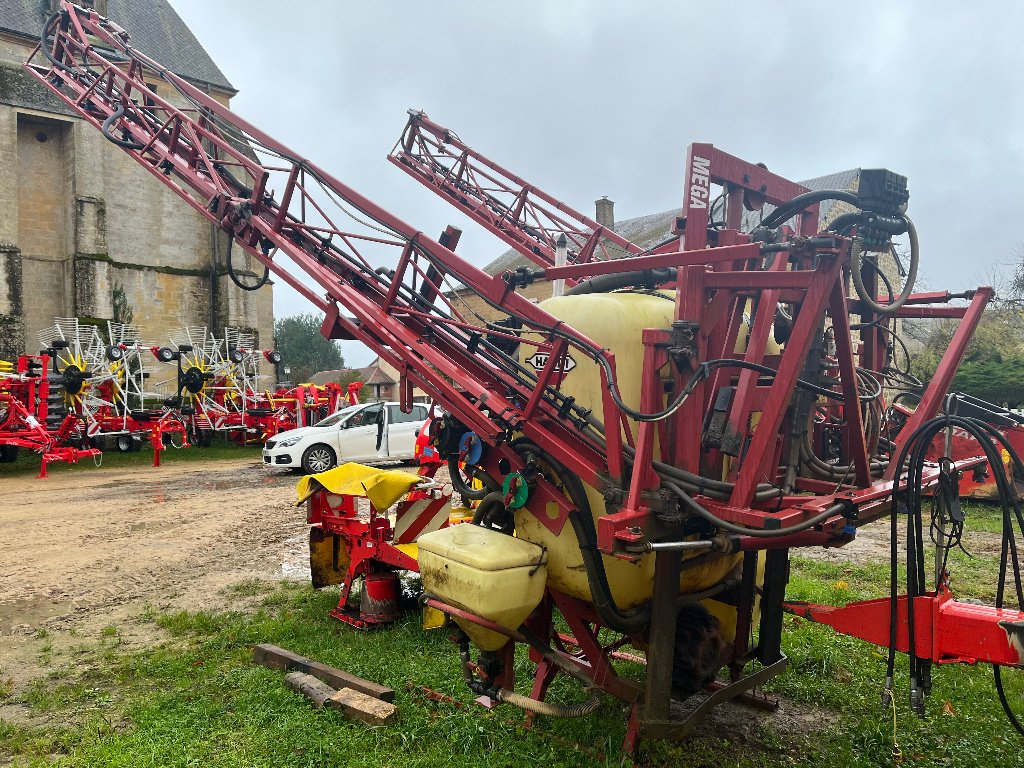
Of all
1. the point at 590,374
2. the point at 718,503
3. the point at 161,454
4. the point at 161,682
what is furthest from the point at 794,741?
the point at 161,454

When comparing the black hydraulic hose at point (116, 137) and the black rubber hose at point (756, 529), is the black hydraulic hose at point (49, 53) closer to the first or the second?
the black hydraulic hose at point (116, 137)

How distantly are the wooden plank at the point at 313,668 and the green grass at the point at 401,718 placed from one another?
0.11 metres

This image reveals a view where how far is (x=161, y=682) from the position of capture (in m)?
4.61

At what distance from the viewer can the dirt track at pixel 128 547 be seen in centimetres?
632

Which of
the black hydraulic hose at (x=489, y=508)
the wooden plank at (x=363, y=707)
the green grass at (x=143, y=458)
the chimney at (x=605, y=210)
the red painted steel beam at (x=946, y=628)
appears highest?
the chimney at (x=605, y=210)

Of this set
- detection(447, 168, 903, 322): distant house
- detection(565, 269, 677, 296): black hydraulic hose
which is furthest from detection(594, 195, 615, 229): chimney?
detection(565, 269, 677, 296): black hydraulic hose

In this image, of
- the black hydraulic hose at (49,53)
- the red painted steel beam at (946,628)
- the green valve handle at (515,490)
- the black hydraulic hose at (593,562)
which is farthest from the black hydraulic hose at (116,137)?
the red painted steel beam at (946,628)

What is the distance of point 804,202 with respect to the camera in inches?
131

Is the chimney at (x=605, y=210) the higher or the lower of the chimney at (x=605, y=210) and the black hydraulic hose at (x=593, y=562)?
the higher

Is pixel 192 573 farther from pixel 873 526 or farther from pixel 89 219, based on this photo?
pixel 89 219

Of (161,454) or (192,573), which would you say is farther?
(161,454)

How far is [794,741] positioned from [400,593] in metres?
2.96

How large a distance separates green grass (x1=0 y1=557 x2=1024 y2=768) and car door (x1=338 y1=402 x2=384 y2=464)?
9.54m

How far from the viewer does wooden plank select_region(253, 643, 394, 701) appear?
4.23 metres
